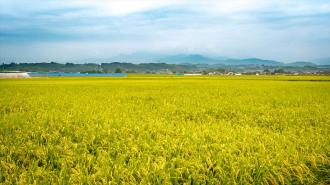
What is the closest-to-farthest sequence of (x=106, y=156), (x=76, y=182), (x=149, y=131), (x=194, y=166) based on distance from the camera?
(x=76, y=182) < (x=194, y=166) < (x=106, y=156) < (x=149, y=131)

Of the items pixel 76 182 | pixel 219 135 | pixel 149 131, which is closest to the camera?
pixel 76 182

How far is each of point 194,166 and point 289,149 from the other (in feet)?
7.19

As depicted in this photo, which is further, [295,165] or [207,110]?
[207,110]

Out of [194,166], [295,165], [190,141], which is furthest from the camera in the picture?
[190,141]

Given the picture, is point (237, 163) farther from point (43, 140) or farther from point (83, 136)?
point (43, 140)

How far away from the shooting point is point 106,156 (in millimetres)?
5980

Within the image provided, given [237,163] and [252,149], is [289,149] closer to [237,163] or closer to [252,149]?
[252,149]

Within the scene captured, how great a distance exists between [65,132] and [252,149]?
457 centimetres

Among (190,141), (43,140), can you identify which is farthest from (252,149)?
(43,140)

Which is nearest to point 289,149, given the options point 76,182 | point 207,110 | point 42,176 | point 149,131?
point 149,131

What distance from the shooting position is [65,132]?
26.5 feet

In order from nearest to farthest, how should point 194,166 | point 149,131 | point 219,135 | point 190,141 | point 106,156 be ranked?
point 194,166, point 106,156, point 190,141, point 219,135, point 149,131

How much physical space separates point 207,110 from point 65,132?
22.3ft

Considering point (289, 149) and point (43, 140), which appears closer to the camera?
point (289, 149)
